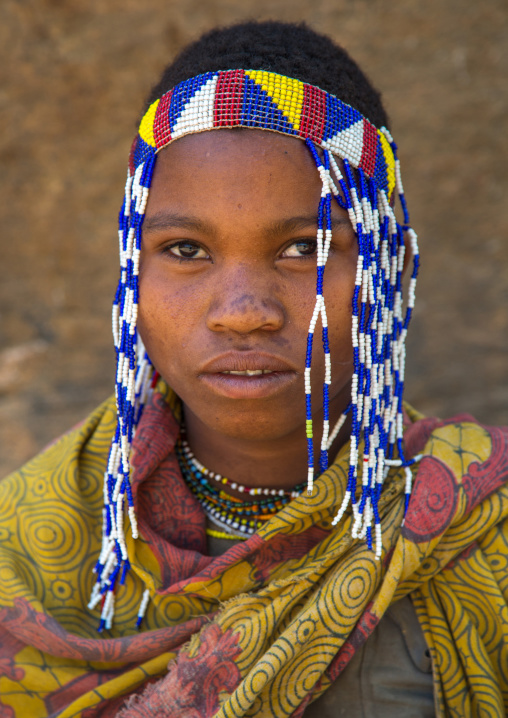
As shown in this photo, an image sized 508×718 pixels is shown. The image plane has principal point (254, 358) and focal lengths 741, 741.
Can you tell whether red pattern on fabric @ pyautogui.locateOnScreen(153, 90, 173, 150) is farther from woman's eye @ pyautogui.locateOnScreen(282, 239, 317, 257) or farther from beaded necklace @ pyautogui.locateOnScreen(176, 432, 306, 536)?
beaded necklace @ pyautogui.locateOnScreen(176, 432, 306, 536)

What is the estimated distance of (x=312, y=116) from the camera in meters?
1.38

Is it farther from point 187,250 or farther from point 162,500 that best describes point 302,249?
point 162,500

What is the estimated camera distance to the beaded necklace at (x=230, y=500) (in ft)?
5.35

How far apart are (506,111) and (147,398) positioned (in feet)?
6.03

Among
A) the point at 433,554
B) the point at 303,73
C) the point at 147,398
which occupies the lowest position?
the point at 433,554

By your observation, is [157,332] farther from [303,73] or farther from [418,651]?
[418,651]

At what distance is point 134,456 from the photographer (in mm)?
1645

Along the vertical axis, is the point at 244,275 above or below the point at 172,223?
below

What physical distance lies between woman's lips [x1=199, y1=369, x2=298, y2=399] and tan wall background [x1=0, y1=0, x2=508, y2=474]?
1.71 metres

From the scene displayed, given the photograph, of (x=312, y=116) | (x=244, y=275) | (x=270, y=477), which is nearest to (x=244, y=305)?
(x=244, y=275)

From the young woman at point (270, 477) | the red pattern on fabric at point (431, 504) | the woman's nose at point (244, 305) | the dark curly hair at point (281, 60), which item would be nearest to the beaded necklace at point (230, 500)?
the young woman at point (270, 477)

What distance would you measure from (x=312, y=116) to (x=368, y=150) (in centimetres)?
15

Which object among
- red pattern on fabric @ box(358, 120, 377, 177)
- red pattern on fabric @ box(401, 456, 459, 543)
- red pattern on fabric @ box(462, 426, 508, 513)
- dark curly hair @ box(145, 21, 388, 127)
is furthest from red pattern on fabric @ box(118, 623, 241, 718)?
dark curly hair @ box(145, 21, 388, 127)

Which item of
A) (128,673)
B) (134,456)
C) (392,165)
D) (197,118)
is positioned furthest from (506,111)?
(128,673)
